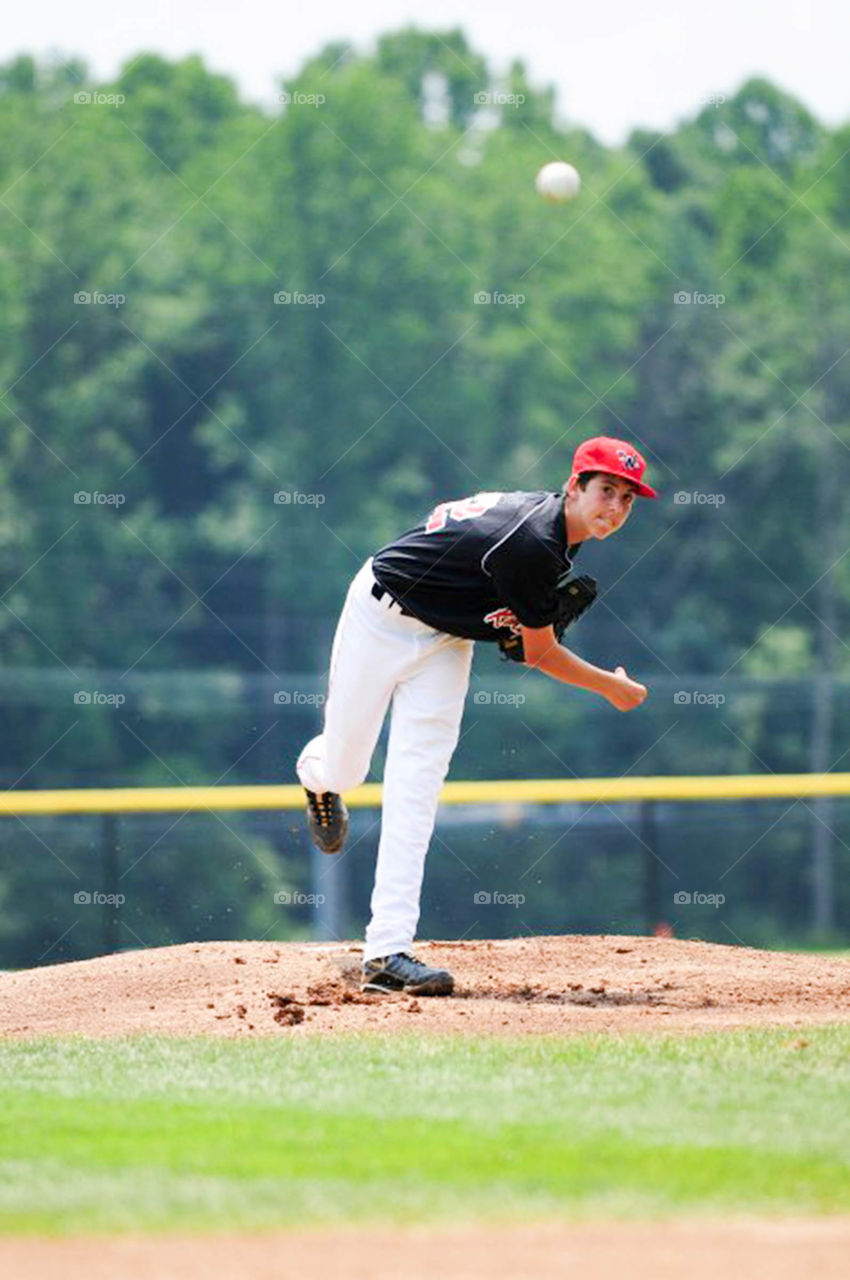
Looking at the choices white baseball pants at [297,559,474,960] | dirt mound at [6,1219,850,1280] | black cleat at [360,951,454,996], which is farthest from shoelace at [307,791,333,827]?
dirt mound at [6,1219,850,1280]

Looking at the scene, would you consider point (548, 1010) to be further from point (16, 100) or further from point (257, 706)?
point (16, 100)

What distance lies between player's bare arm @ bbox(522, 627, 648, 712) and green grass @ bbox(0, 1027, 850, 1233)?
3.54 ft

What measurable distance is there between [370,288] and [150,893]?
29.2 meters

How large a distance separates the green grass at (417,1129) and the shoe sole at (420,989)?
24.9 inches

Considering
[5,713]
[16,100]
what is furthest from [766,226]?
[5,713]

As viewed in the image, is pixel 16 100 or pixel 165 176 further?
pixel 165 176

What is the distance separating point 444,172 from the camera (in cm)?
5188

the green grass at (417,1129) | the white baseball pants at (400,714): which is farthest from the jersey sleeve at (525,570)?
the green grass at (417,1129)

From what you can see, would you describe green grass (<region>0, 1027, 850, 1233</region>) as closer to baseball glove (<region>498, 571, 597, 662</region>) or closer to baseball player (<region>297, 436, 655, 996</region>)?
baseball player (<region>297, 436, 655, 996</region>)

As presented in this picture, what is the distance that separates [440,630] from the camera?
6.64 m

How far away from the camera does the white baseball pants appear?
6570 millimetres

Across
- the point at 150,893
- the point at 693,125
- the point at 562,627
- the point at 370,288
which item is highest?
the point at 693,125

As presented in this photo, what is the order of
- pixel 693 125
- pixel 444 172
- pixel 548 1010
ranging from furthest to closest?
pixel 693 125 < pixel 444 172 < pixel 548 1010

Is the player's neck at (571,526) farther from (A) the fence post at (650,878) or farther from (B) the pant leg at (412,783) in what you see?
(A) the fence post at (650,878)
